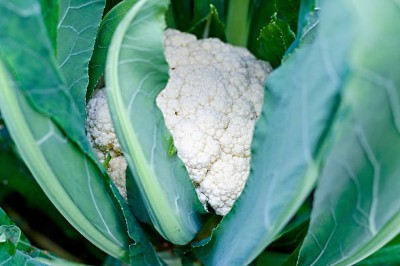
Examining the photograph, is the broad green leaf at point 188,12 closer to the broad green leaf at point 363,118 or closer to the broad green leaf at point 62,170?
the broad green leaf at point 62,170

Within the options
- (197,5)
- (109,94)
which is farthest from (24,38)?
(197,5)

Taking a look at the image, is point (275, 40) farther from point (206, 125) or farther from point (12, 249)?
point (12, 249)

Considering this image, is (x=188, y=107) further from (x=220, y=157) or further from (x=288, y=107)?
(x=288, y=107)

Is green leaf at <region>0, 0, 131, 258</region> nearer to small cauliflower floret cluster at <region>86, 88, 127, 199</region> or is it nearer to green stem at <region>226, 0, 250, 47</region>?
small cauliflower floret cluster at <region>86, 88, 127, 199</region>

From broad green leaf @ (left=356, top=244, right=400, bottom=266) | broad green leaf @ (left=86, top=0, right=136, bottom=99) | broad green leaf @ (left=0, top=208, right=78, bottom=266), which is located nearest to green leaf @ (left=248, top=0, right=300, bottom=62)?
broad green leaf @ (left=86, top=0, right=136, bottom=99)

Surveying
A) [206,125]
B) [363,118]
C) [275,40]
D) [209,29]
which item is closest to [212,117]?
A: [206,125]

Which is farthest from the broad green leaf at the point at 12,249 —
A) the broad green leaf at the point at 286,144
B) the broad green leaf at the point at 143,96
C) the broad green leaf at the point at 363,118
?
the broad green leaf at the point at 363,118
